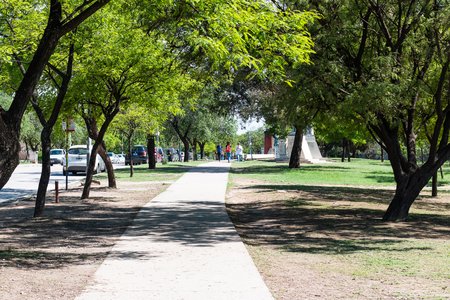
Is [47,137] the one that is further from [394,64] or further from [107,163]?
[107,163]

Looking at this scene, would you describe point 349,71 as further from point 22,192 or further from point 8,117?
point 22,192

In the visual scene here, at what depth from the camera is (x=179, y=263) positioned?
8930mm

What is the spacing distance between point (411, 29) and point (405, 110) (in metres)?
2.09

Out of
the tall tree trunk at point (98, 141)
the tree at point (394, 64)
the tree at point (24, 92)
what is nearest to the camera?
the tree at point (24, 92)

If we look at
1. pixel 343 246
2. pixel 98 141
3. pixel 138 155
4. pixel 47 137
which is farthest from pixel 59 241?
pixel 138 155

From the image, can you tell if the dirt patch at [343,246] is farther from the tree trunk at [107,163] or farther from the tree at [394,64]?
the tree trunk at [107,163]

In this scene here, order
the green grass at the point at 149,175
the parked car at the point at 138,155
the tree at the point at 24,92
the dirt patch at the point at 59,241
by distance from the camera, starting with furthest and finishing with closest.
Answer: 1. the parked car at the point at 138,155
2. the green grass at the point at 149,175
3. the tree at the point at 24,92
4. the dirt patch at the point at 59,241

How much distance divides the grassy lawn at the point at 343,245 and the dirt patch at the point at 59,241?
238 centimetres

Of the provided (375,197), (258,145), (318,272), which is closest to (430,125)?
(375,197)

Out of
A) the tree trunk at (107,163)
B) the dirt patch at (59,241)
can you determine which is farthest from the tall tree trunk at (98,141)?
the tree trunk at (107,163)

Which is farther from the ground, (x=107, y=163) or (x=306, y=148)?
(x=306, y=148)

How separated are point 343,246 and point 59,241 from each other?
192 inches

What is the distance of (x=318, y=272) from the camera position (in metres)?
8.55

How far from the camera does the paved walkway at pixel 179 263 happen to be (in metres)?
7.05
